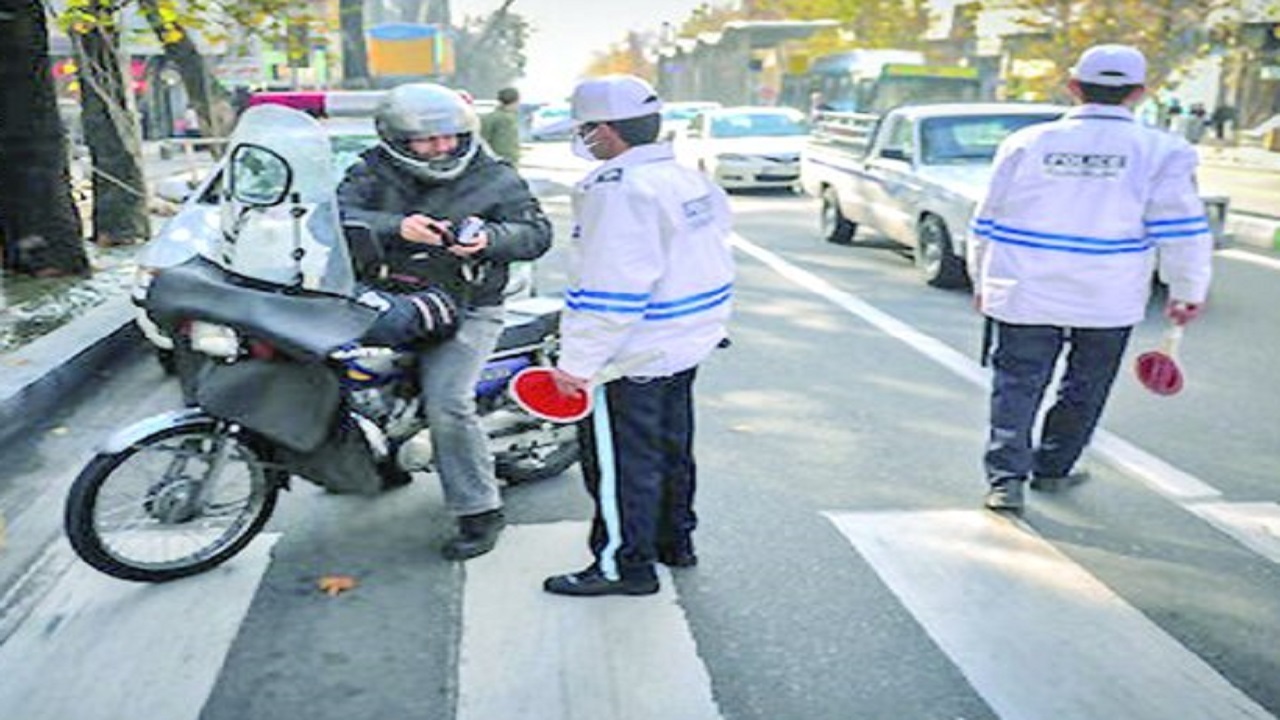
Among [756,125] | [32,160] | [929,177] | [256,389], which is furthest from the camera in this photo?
[756,125]

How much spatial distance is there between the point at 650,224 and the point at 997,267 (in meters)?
1.82

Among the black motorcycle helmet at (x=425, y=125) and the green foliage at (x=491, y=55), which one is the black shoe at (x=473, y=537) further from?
the green foliage at (x=491, y=55)

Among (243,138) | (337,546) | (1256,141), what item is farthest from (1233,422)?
(1256,141)

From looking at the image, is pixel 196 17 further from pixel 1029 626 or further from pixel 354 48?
pixel 354 48

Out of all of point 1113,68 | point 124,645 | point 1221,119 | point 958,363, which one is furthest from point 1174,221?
point 1221,119

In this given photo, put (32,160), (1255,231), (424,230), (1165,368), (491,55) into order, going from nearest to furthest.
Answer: (424,230)
(1165,368)
(32,160)
(1255,231)
(491,55)

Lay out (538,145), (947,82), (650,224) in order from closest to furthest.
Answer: (650,224) < (947,82) < (538,145)

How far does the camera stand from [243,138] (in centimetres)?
431

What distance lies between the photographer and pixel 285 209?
4.18 m

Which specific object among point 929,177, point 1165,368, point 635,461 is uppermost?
point 929,177

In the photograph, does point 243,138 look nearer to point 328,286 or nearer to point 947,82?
point 328,286

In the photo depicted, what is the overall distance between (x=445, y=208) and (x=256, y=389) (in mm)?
943

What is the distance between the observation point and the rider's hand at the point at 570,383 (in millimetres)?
3699

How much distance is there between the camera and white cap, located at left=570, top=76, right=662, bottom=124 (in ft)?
11.9
